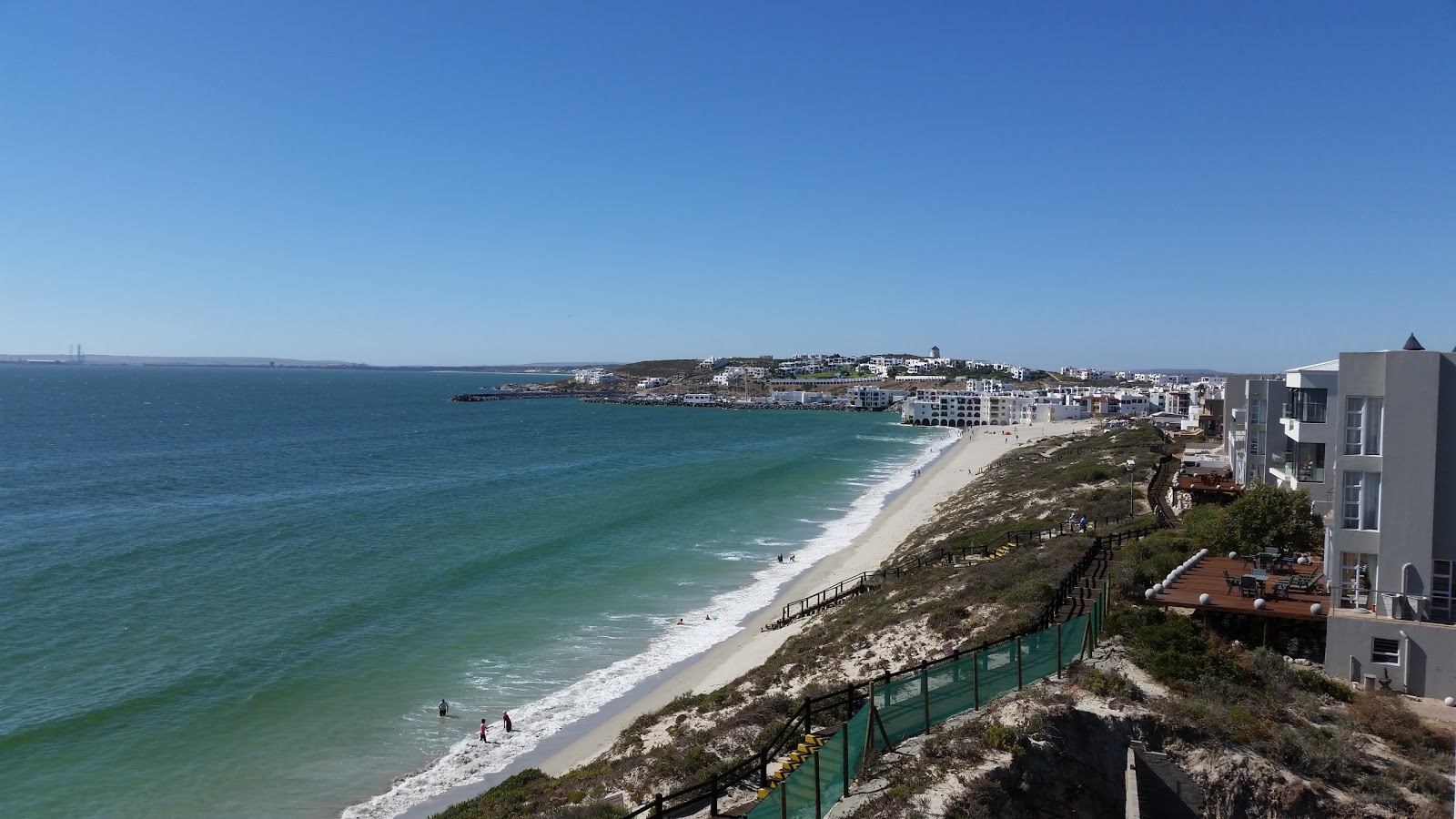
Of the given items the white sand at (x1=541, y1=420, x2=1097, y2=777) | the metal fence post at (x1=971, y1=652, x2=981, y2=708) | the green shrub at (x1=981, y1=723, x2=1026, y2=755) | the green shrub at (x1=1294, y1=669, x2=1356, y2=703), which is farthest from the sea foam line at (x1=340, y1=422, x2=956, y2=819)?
the green shrub at (x1=1294, y1=669, x2=1356, y2=703)

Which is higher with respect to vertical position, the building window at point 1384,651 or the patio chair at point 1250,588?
the patio chair at point 1250,588

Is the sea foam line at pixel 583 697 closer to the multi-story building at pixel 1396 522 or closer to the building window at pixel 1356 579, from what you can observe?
the multi-story building at pixel 1396 522

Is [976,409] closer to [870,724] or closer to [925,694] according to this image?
Answer: [925,694]

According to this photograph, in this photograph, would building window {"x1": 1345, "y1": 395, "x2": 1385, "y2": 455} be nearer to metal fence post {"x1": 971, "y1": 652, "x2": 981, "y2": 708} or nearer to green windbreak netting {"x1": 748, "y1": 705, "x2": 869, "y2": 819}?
metal fence post {"x1": 971, "y1": 652, "x2": 981, "y2": 708}

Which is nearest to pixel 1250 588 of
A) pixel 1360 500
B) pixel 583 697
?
pixel 1360 500

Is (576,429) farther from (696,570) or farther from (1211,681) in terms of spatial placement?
(1211,681)

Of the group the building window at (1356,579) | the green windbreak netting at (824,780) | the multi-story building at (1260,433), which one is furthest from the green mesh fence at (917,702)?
the multi-story building at (1260,433)
